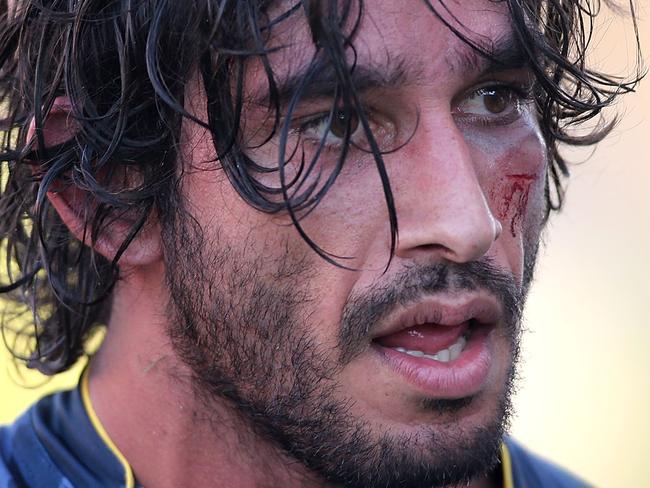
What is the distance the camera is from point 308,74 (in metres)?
2.04

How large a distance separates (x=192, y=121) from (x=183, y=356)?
554 mm

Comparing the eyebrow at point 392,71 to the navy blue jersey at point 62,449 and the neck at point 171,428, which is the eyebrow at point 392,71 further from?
the navy blue jersey at point 62,449

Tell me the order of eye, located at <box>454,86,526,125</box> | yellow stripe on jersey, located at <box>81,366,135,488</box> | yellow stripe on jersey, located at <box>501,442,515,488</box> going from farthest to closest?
yellow stripe on jersey, located at <box>501,442,515,488</box>
yellow stripe on jersey, located at <box>81,366,135,488</box>
eye, located at <box>454,86,526,125</box>

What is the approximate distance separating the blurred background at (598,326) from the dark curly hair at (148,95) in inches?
131

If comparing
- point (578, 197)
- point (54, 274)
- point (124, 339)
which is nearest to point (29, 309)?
point (54, 274)

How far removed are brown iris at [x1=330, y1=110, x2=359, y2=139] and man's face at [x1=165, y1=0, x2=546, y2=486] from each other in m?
0.02

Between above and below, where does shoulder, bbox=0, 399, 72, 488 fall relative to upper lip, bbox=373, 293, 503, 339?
below

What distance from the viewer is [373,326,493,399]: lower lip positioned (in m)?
2.16

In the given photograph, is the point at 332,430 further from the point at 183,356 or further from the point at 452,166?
the point at 452,166

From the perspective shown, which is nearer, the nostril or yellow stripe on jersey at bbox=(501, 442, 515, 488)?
the nostril

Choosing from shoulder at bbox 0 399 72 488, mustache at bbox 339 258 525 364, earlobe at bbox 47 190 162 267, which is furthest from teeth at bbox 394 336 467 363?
shoulder at bbox 0 399 72 488

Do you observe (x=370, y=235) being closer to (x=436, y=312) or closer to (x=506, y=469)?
(x=436, y=312)

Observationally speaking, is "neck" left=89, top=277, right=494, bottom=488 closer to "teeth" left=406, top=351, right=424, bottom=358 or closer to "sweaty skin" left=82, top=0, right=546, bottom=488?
"sweaty skin" left=82, top=0, right=546, bottom=488

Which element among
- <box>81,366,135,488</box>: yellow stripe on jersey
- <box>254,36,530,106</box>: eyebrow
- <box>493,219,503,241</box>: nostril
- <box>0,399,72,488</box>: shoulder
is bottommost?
<box>0,399,72,488</box>: shoulder
